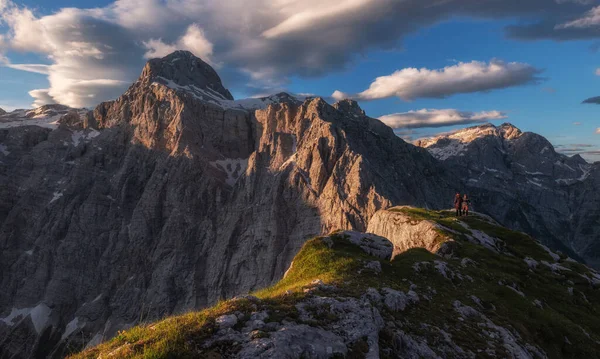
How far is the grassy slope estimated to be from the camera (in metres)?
11.1

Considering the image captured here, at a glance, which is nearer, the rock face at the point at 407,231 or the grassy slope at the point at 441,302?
the grassy slope at the point at 441,302

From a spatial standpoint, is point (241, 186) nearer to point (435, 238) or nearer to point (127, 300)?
point (127, 300)

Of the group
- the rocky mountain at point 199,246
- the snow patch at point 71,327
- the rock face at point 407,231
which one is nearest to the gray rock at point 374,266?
the rock face at point 407,231

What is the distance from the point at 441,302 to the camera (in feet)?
68.2

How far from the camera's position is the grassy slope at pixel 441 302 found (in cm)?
1115

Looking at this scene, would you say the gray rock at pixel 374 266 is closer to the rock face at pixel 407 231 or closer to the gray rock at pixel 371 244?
the gray rock at pixel 371 244

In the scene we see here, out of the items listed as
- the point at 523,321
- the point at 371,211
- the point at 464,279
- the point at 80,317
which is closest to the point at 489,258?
the point at 464,279

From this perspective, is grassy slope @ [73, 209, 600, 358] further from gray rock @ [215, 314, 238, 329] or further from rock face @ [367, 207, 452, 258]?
rock face @ [367, 207, 452, 258]

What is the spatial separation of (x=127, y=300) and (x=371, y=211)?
122 metres

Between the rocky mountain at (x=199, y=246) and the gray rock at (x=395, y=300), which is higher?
the gray rock at (x=395, y=300)

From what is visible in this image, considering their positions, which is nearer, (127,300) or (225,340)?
(225,340)

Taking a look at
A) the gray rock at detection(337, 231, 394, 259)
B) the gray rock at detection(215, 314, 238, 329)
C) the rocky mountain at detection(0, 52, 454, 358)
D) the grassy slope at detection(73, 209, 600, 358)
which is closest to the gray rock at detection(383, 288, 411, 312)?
the grassy slope at detection(73, 209, 600, 358)

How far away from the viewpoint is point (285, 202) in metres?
173

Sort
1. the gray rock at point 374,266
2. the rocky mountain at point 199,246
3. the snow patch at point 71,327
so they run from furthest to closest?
the snow patch at point 71,327 < the rocky mountain at point 199,246 < the gray rock at point 374,266
